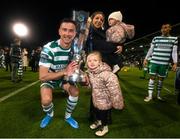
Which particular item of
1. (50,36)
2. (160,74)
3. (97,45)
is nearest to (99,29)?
(97,45)

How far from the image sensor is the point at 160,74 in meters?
8.57

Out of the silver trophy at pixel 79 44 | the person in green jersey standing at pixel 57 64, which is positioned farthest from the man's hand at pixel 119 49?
the person in green jersey standing at pixel 57 64

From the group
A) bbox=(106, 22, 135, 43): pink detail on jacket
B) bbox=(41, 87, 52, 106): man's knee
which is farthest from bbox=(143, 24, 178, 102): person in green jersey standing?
bbox=(41, 87, 52, 106): man's knee

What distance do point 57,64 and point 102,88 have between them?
0.93 metres

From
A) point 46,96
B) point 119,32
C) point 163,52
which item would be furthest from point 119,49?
point 163,52

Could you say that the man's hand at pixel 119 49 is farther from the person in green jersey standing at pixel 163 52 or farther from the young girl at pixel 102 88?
the person in green jersey standing at pixel 163 52

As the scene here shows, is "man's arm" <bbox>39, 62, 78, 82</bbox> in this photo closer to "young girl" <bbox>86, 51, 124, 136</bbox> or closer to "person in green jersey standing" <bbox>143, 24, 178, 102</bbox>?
"young girl" <bbox>86, 51, 124, 136</bbox>

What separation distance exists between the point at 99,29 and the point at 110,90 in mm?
1543

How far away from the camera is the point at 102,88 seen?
16.6 ft

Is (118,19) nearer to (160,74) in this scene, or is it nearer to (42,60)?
(42,60)

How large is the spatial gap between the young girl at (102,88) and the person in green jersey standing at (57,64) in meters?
0.33

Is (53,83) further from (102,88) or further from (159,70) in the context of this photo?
(159,70)

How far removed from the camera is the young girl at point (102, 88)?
4809 mm

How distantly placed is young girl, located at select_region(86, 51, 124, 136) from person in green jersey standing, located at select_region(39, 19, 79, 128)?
→ 331 mm
